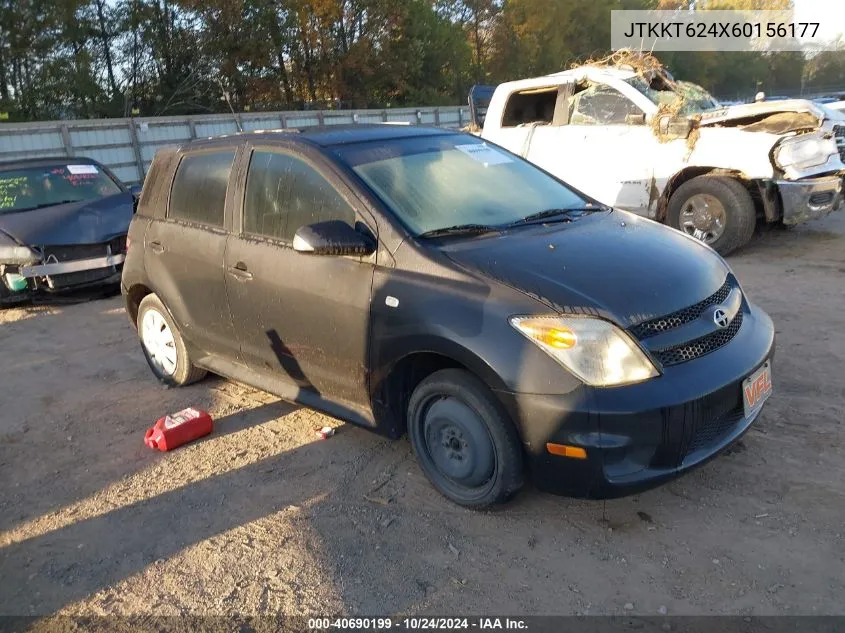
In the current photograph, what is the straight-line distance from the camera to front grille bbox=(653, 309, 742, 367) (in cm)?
284

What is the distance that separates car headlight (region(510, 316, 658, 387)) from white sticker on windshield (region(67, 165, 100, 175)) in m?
7.93

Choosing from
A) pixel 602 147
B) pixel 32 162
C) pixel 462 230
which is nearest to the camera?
pixel 462 230

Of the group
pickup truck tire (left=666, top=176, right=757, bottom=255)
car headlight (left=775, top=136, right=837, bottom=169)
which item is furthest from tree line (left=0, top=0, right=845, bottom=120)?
car headlight (left=775, top=136, right=837, bottom=169)

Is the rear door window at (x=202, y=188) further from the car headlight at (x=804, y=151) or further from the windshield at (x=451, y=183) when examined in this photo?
the car headlight at (x=804, y=151)

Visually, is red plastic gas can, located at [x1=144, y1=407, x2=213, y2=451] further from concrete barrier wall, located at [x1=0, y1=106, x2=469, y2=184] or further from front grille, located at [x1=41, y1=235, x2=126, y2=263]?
concrete barrier wall, located at [x1=0, y1=106, x2=469, y2=184]

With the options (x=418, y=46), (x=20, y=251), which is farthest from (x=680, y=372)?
(x=418, y=46)

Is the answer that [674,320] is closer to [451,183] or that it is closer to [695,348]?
[695,348]

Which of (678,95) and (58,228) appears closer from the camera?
(58,228)

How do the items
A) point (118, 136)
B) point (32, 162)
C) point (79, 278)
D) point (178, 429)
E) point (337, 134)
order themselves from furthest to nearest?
point (118, 136), point (32, 162), point (79, 278), point (178, 429), point (337, 134)

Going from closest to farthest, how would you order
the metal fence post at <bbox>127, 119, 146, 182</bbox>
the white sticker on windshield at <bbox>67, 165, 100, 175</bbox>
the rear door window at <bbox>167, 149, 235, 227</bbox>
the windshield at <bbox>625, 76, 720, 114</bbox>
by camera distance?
the rear door window at <bbox>167, 149, 235, 227</bbox>, the windshield at <bbox>625, 76, 720, 114</bbox>, the white sticker on windshield at <bbox>67, 165, 100, 175</bbox>, the metal fence post at <bbox>127, 119, 146, 182</bbox>

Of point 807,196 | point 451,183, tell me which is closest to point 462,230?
point 451,183

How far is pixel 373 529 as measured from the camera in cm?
324

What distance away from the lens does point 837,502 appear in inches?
122

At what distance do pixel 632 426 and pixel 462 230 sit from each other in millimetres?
1298
